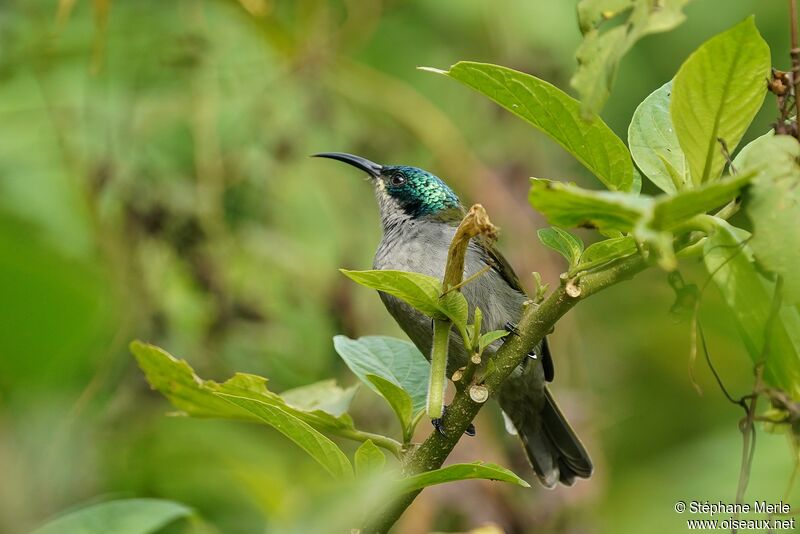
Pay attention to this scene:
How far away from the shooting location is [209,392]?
2.20 metres

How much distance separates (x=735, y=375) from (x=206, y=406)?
4661 mm

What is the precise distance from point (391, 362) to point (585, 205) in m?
0.96

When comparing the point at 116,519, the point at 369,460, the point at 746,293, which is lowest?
the point at 116,519

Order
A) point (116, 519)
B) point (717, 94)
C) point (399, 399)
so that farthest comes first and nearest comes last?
point (116, 519), point (399, 399), point (717, 94)

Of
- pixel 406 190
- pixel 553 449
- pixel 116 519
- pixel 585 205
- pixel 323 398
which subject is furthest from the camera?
pixel 406 190

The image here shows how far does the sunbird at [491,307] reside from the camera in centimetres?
371

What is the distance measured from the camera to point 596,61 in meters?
1.55

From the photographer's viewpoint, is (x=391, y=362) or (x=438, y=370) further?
(x=391, y=362)

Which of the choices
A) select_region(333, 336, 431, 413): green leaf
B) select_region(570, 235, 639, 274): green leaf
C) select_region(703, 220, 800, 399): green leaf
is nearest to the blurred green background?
select_region(333, 336, 431, 413): green leaf

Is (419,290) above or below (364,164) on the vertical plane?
above

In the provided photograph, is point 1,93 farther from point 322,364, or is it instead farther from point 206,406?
point 206,406

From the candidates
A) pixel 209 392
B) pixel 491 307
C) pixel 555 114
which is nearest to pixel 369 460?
pixel 209 392

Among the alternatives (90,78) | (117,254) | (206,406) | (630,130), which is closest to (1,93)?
(90,78)

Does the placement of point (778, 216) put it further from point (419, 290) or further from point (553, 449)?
point (553, 449)
